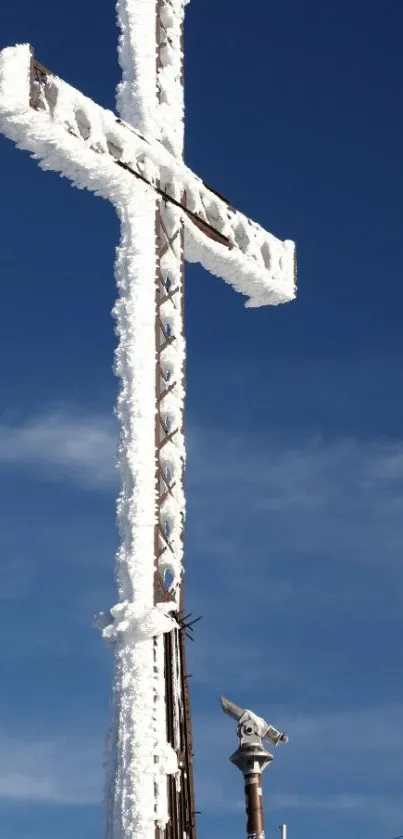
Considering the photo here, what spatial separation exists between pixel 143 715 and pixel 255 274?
7065 millimetres

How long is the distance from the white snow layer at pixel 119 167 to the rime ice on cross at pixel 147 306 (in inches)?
0.7

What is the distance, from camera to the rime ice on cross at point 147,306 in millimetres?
16281

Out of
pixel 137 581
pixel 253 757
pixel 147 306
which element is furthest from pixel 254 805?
pixel 147 306

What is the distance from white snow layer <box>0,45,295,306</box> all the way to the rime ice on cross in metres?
0.02

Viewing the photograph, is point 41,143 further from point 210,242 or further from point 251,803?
point 251,803

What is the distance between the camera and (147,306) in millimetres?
18172

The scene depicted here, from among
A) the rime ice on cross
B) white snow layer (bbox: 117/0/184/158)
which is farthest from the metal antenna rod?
white snow layer (bbox: 117/0/184/158)

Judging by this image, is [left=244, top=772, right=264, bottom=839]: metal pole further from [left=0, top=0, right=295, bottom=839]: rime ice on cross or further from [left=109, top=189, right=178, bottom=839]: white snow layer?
[left=109, top=189, right=178, bottom=839]: white snow layer

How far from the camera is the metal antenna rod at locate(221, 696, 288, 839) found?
1738 cm

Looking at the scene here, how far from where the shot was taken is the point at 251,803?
17438 millimetres

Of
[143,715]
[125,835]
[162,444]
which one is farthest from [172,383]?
[125,835]

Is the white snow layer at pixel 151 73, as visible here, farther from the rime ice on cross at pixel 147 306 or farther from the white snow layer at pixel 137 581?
the white snow layer at pixel 137 581

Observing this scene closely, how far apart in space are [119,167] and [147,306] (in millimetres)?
1801

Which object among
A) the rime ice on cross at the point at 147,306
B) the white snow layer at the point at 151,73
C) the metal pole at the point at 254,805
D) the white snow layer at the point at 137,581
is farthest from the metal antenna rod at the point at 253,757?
the white snow layer at the point at 151,73
